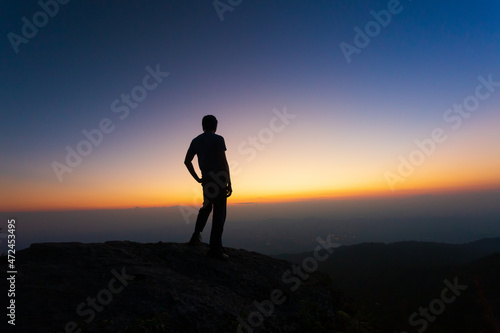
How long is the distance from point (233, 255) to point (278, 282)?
1.62 m

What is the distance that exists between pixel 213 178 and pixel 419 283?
6157 cm

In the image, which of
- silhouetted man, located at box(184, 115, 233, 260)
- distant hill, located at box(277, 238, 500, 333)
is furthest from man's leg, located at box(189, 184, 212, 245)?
distant hill, located at box(277, 238, 500, 333)

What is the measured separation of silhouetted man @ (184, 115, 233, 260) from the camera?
633 centimetres

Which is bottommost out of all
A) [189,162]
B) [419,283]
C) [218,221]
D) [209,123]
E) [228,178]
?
[419,283]

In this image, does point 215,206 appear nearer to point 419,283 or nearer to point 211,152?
point 211,152

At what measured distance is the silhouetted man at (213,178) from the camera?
20.8 ft

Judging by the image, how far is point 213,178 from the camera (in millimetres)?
6520

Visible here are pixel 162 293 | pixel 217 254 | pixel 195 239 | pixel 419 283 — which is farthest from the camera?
pixel 419 283

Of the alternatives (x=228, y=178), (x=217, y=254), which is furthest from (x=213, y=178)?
(x=217, y=254)

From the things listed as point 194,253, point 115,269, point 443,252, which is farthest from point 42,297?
point 443,252

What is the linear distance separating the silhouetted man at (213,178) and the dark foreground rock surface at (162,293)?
653 mm

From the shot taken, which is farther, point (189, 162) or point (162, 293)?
point (189, 162)

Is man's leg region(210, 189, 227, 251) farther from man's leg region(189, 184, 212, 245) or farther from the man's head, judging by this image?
the man's head

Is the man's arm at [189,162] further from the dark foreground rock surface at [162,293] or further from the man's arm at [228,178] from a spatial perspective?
the dark foreground rock surface at [162,293]
